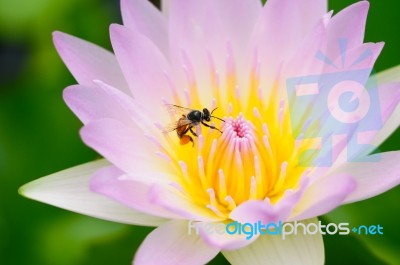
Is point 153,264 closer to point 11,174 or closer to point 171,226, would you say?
point 171,226

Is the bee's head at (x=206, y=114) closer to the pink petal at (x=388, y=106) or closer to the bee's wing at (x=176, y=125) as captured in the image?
the bee's wing at (x=176, y=125)

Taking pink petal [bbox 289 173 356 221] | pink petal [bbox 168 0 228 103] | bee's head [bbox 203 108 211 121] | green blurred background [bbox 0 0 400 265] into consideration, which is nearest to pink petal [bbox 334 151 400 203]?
pink petal [bbox 289 173 356 221]

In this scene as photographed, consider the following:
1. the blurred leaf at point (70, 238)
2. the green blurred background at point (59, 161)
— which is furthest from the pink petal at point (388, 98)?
the blurred leaf at point (70, 238)

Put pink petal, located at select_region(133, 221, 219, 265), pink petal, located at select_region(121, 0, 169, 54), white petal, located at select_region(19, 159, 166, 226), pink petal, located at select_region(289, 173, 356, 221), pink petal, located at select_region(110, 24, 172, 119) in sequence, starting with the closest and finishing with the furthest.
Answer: pink petal, located at select_region(289, 173, 356, 221) → pink petal, located at select_region(133, 221, 219, 265) → white petal, located at select_region(19, 159, 166, 226) → pink petal, located at select_region(110, 24, 172, 119) → pink petal, located at select_region(121, 0, 169, 54)

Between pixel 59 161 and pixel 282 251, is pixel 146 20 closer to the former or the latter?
pixel 59 161

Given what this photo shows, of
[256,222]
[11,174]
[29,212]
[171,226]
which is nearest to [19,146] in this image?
[11,174]

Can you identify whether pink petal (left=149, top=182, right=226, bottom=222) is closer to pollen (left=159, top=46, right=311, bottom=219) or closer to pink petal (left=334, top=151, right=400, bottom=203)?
pollen (left=159, top=46, right=311, bottom=219)
